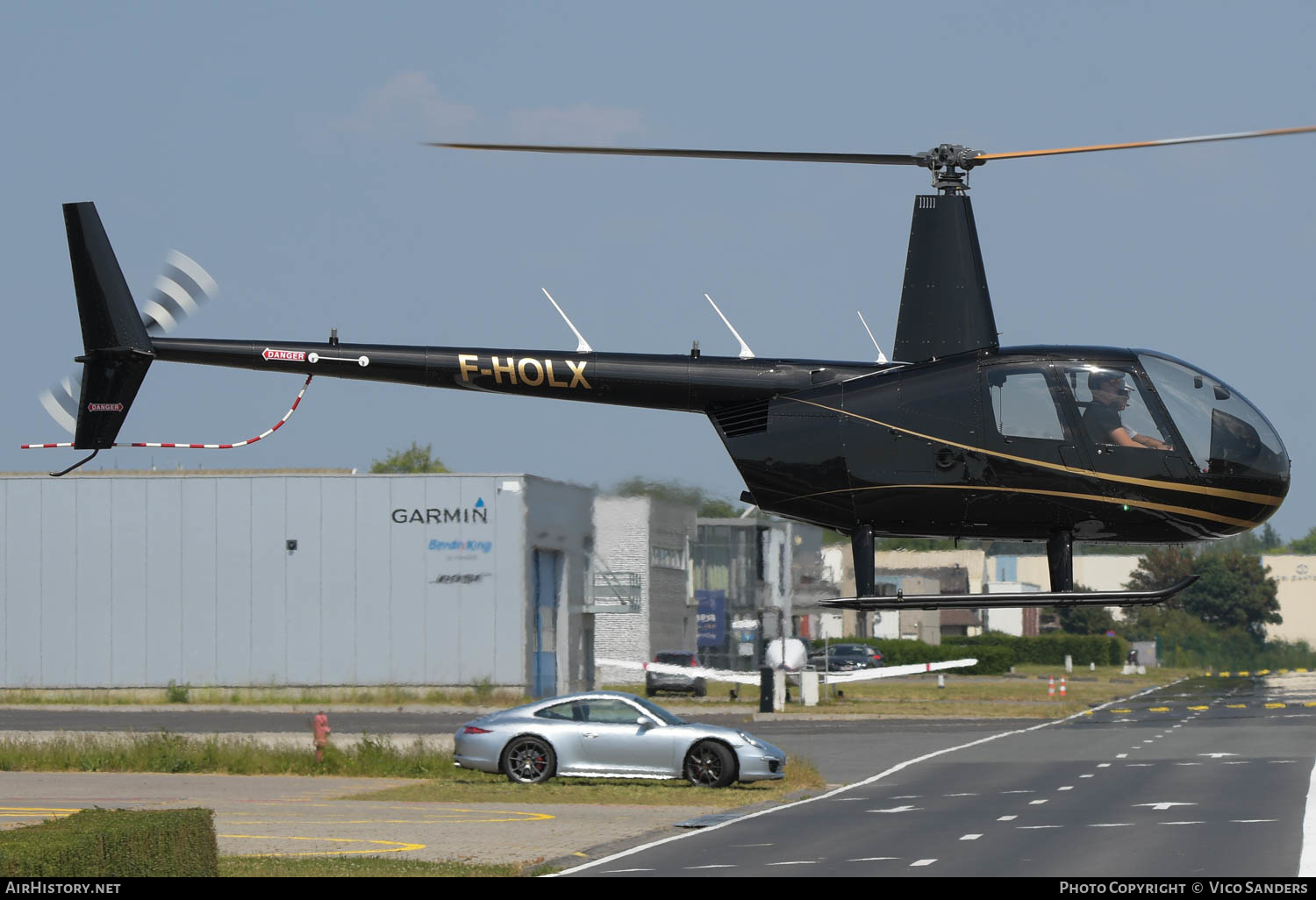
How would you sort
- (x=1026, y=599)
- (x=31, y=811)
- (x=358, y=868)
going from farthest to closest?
(x=31, y=811)
(x=358, y=868)
(x=1026, y=599)

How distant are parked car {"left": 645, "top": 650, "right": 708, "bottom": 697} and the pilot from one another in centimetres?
4788

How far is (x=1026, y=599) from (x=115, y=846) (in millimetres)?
7392

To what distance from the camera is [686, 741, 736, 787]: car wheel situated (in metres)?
27.5

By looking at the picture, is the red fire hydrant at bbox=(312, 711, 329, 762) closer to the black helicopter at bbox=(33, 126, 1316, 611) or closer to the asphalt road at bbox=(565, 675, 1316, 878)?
the asphalt road at bbox=(565, 675, 1316, 878)

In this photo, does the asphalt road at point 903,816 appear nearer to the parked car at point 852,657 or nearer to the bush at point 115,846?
the bush at point 115,846

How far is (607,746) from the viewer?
91.0ft

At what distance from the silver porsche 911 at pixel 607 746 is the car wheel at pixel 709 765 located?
0.01m

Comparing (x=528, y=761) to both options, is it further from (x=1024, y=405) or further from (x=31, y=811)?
(x=1024, y=405)

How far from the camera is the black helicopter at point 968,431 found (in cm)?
1179

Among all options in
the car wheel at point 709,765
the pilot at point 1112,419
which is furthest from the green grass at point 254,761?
the pilot at point 1112,419

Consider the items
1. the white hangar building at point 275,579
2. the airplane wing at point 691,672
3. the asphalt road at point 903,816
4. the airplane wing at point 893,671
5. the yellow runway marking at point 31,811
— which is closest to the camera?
the asphalt road at point 903,816

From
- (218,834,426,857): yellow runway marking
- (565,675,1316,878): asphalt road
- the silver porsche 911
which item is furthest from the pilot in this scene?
the silver porsche 911

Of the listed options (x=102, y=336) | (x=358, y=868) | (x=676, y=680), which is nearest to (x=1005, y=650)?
(x=676, y=680)

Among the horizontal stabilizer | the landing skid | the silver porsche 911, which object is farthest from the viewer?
the silver porsche 911
